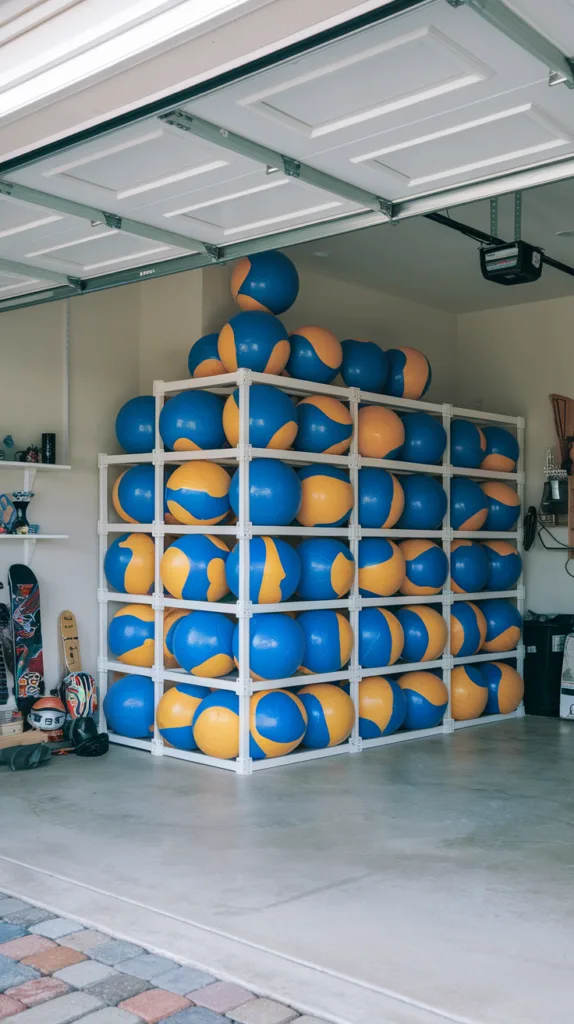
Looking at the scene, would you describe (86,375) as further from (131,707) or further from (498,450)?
(498,450)

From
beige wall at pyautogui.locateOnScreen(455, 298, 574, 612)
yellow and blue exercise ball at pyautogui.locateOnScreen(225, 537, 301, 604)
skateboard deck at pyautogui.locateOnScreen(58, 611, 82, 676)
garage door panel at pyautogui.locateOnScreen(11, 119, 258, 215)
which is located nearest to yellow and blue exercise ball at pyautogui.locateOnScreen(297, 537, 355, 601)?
yellow and blue exercise ball at pyautogui.locateOnScreen(225, 537, 301, 604)

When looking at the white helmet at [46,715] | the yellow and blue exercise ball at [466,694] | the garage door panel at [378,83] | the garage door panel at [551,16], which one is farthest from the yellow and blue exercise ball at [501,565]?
the garage door panel at [551,16]

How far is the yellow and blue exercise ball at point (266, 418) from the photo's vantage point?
5953mm

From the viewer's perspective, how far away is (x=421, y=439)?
7137 mm

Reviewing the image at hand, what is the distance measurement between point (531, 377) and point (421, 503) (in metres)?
2.38

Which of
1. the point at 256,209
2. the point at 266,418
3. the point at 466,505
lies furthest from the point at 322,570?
the point at 256,209

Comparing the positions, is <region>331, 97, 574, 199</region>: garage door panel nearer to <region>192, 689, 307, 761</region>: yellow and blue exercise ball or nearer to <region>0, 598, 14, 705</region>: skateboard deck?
<region>192, 689, 307, 761</region>: yellow and blue exercise ball

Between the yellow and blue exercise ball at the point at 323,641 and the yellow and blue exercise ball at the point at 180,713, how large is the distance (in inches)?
27.1

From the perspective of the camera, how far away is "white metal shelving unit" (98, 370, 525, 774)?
589 cm

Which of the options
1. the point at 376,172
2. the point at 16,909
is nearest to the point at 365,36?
the point at 376,172

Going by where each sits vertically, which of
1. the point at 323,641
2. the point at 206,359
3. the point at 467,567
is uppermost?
the point at 206,359

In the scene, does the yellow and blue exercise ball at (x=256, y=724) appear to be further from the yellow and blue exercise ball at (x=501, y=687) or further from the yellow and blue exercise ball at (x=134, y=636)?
the yellow and blue exercise ball at (x=501, y=687)

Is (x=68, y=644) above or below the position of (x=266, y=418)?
below

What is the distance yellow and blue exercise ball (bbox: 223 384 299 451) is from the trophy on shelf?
145 cm
